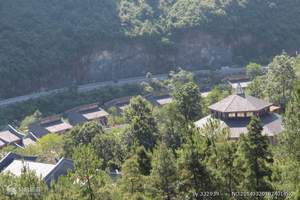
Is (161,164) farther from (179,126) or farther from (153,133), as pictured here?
(179,126)

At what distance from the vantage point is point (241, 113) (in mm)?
49250

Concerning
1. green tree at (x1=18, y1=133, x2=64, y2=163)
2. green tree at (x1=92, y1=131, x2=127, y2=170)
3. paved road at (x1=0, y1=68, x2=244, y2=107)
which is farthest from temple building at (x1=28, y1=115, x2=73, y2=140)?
green tree at (x1=92, y1=131, x2=127, y2=170)

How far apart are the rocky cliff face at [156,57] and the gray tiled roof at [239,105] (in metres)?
40.3

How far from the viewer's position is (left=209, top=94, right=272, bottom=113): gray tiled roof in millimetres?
49062

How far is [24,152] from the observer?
5294 cm

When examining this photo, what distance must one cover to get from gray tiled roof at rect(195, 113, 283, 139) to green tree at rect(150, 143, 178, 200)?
18.9 meters

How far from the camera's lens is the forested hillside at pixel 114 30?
84625mm

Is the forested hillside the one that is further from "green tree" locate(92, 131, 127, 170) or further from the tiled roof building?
"green tree" locate(92, 131, 127, 170)

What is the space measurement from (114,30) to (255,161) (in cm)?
6690

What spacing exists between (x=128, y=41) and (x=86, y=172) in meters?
64.2

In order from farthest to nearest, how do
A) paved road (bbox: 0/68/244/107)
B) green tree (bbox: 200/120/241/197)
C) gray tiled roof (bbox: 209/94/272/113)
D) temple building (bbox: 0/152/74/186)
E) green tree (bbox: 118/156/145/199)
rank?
paved road (bbox: 0/68/244/107), gray tiled roof (bbox: 209/94/272/113), temple building (bbox: 0/152/74/186), green tree (bbox: 118/156/145/199), green tree (bbox: 200/120/241/197)

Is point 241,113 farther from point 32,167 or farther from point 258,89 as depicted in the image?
point 32,167

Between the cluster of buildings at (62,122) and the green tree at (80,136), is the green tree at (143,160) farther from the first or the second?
the cluster of buildings at (62,122)

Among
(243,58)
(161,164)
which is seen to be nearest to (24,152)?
(161,164)
